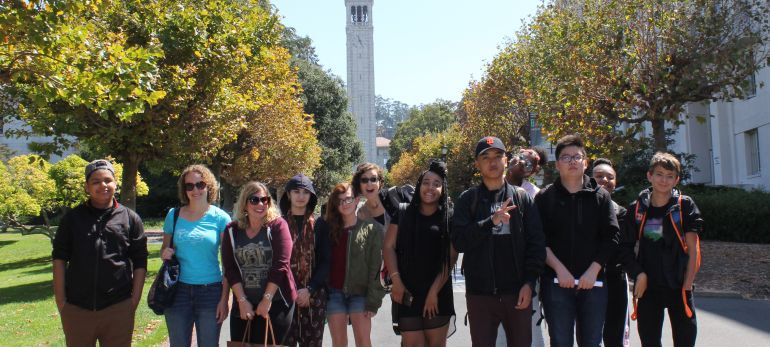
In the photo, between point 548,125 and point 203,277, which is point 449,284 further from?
point 548,125

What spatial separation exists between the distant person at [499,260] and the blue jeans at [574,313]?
0.23m

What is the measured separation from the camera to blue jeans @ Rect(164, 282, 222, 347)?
5.20 metres

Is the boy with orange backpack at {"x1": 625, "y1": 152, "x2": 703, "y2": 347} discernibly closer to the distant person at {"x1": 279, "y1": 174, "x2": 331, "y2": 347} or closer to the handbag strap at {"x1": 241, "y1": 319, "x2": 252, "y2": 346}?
the distant person at {"x1": 279, "y1": 174, "x2": 331, "y2": 347}

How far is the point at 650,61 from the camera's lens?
51.4 feet

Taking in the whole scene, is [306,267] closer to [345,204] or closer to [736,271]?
[345,204]

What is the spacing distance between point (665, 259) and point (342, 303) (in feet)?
8.52

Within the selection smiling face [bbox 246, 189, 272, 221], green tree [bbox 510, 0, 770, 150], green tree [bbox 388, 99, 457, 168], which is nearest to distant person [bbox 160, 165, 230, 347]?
smiling face [bbox 246, 189, 272, 221]

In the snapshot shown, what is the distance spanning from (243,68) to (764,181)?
55.4 feet

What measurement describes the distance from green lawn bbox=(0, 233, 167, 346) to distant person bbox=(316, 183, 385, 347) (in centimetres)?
362

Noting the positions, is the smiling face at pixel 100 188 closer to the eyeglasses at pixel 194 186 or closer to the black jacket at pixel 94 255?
the black jacket at pixel 94 255

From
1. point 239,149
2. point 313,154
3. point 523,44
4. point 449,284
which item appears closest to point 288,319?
point 449,284

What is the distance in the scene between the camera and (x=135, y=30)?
1379 centimetres

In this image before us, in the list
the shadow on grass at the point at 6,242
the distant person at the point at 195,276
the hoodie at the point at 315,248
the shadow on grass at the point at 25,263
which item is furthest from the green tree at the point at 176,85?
the shadow on grass at the point at 6,242

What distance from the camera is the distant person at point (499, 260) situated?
465 cm
